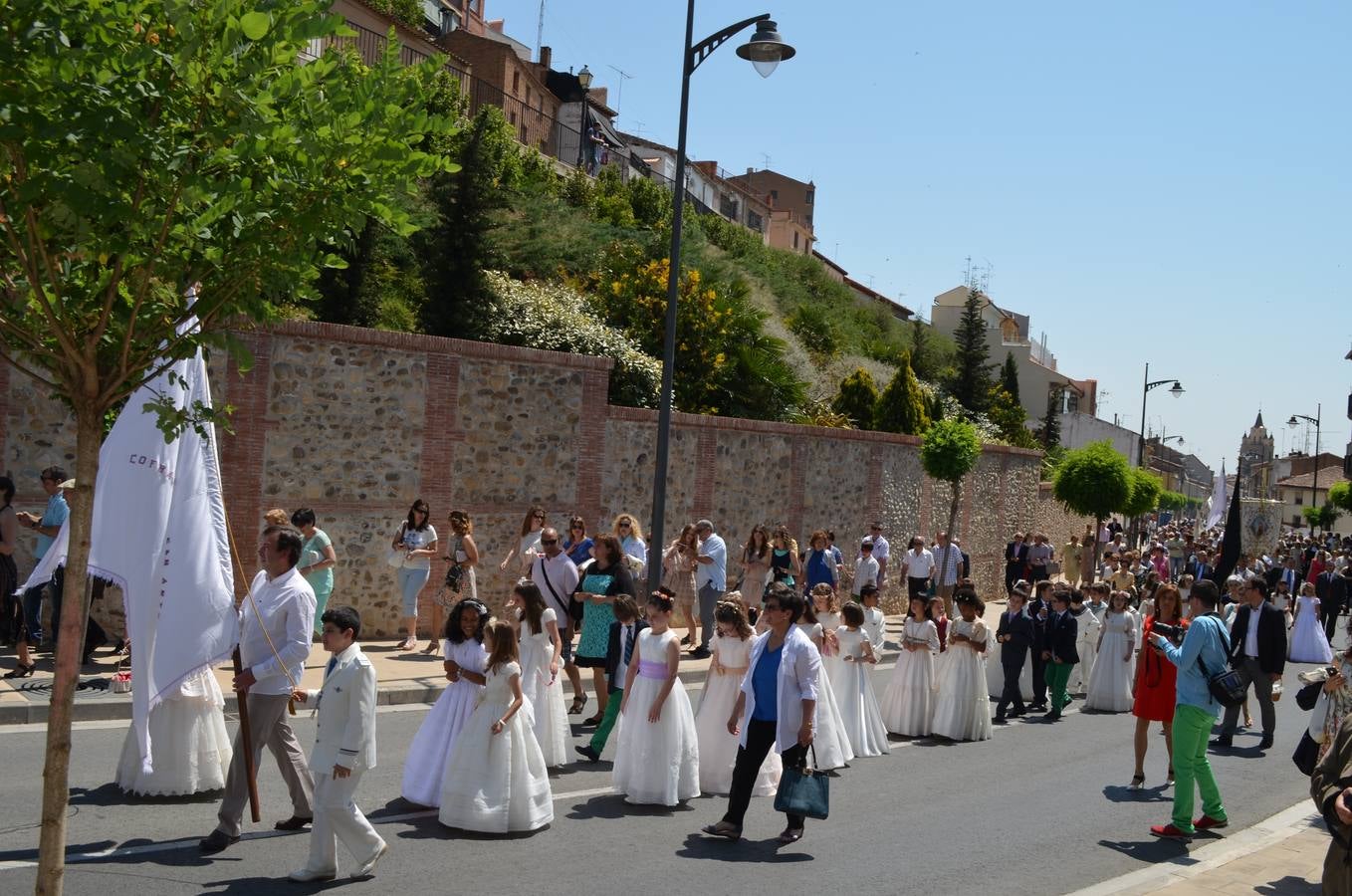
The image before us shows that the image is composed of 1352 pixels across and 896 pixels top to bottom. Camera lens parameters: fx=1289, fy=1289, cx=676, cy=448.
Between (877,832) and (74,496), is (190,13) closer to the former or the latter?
(74,496)

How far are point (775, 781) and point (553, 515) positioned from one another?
8847mm

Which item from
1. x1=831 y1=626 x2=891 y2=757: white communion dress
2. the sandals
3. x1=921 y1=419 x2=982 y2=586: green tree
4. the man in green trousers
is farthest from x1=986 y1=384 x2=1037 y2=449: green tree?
the sandals

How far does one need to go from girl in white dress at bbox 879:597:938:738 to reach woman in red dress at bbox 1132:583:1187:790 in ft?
8.12

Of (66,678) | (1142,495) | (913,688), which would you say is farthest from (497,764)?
(1142,495)

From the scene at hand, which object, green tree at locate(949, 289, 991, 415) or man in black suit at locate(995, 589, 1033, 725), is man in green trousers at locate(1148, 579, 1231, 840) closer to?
man in black suit at locate(995, 589, 1033, 725)

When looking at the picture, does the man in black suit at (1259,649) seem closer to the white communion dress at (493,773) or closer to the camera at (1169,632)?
the camera at (1169,632)

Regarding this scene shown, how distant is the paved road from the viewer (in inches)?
284

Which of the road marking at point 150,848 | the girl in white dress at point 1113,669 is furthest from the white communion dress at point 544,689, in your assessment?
the girl in white dress at point 1113,669

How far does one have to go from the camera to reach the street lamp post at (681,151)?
15.9 meters

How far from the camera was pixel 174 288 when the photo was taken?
5.23 metres

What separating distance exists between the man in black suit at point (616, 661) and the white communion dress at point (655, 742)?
949 mm

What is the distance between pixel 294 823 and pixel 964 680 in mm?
7489

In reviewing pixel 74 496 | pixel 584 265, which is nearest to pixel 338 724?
pixel 74 496

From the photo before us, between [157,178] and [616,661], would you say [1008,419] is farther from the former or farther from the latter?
[157,178]
